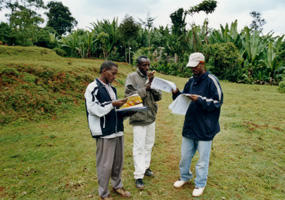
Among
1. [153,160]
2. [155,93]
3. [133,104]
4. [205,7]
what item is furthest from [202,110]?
[205,7]

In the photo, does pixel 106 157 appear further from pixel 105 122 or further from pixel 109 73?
pixel 109 73

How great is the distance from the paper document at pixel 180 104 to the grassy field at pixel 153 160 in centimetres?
126

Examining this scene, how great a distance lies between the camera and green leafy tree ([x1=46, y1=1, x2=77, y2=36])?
45.6 meters

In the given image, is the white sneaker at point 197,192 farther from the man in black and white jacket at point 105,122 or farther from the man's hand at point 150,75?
the man's hand at point 150,75

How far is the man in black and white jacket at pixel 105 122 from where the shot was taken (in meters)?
2.60

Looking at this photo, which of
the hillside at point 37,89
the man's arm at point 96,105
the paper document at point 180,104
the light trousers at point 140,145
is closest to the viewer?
the man's arm at point 96,105

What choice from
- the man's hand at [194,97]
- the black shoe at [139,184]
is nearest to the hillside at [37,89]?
the black shoe at [139,184]

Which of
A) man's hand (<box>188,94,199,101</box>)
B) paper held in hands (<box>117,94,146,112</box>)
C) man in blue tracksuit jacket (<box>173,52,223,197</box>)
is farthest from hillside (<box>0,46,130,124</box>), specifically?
man's hand (<box>188,94,199,101</box>)

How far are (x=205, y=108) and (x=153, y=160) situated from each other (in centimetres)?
198

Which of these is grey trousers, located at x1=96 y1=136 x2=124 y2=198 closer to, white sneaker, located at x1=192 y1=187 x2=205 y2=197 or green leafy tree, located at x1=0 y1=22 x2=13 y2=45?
white sneaker, located at x1=192 y1=187 x2=205 y2=197

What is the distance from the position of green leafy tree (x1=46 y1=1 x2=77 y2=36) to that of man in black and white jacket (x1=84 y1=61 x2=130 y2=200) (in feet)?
158

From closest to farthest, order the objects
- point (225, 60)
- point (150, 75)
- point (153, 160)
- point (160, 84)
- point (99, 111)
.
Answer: point (99, 111) < point (160, 84) < point (150, 75) < point (153, 160) < point (225, 60)

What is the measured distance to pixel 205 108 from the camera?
2.69 metres

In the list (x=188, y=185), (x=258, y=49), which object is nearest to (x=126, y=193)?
(x=188, y=185)
